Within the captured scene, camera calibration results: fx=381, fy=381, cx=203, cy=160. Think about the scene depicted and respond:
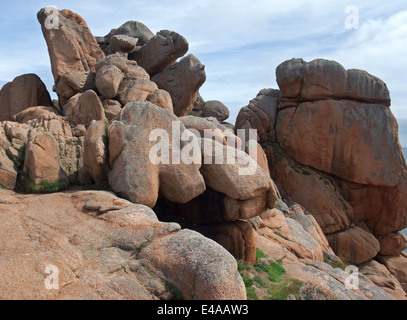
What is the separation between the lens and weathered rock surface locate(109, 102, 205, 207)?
487 inches

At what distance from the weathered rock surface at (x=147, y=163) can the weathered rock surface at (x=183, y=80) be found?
13.0 metres

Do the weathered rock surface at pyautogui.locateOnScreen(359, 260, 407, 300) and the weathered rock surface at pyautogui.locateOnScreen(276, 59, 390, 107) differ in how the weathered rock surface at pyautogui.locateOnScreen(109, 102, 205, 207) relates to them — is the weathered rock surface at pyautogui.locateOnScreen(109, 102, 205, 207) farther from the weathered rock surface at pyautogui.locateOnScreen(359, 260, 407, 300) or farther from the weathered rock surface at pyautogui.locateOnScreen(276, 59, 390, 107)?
the weathered rock surface at pyautogui.locateOnScreen(276, 59, 390, 107)

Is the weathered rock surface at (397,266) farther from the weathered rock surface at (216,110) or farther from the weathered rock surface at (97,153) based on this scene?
the weathered rock surface at (97,153)

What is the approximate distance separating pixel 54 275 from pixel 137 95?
12.2 meters

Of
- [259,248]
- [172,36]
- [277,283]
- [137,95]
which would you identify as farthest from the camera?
[172,36]

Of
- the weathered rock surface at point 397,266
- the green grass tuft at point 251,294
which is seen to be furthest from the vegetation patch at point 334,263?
the weathered rock surface at point 397,266

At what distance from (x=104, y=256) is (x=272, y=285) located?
542 centimetres

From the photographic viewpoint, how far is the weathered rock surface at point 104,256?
26.7 ft

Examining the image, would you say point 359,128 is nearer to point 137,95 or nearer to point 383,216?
point 383,216

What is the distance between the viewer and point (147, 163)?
41.3ft

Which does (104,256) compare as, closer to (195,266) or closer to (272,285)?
(195,266)

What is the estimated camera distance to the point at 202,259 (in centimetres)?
898
